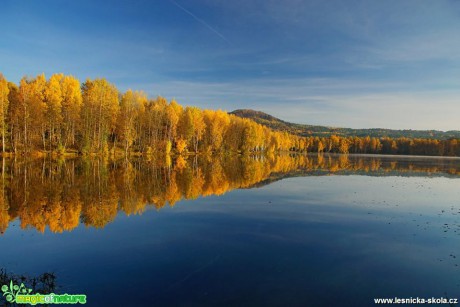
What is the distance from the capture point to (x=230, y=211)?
21.3 m

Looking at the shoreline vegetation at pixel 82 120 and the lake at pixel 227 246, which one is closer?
the lake at pixel 227 246

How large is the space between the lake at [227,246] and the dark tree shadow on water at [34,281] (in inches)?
8.2

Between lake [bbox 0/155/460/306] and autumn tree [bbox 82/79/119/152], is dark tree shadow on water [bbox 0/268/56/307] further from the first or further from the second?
autumn tree [bbox 82/79/119/152]

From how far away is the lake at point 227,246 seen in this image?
9562 mm

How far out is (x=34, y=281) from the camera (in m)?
9.68

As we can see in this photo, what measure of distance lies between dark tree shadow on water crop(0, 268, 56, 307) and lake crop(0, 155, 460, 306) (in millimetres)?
209

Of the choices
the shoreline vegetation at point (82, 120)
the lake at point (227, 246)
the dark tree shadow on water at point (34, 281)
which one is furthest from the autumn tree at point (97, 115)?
the dark tree shadow on water at point (34, 281)

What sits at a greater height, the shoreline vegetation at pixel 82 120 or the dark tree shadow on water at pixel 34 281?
the shoreline vegetation at pixel 82 120

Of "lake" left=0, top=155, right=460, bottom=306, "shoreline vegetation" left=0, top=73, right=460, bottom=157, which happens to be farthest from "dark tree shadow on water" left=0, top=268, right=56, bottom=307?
"shoreline vegetation" left=0, top=73, right=460, bottom=157

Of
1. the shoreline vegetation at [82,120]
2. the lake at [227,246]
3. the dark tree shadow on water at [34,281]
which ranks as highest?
the shoreline vegetation at [82,120]

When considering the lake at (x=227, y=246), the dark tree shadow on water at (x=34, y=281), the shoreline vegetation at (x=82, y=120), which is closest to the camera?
the dark tree shadow on water at (x=34, y=281)

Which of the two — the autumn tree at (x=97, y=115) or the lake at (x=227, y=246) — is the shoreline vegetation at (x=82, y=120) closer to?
the autumn tree at (x=97, y=115)

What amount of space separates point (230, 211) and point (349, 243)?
8560 millimetres

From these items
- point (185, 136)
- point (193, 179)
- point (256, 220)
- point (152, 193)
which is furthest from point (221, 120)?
point (256, 220)
